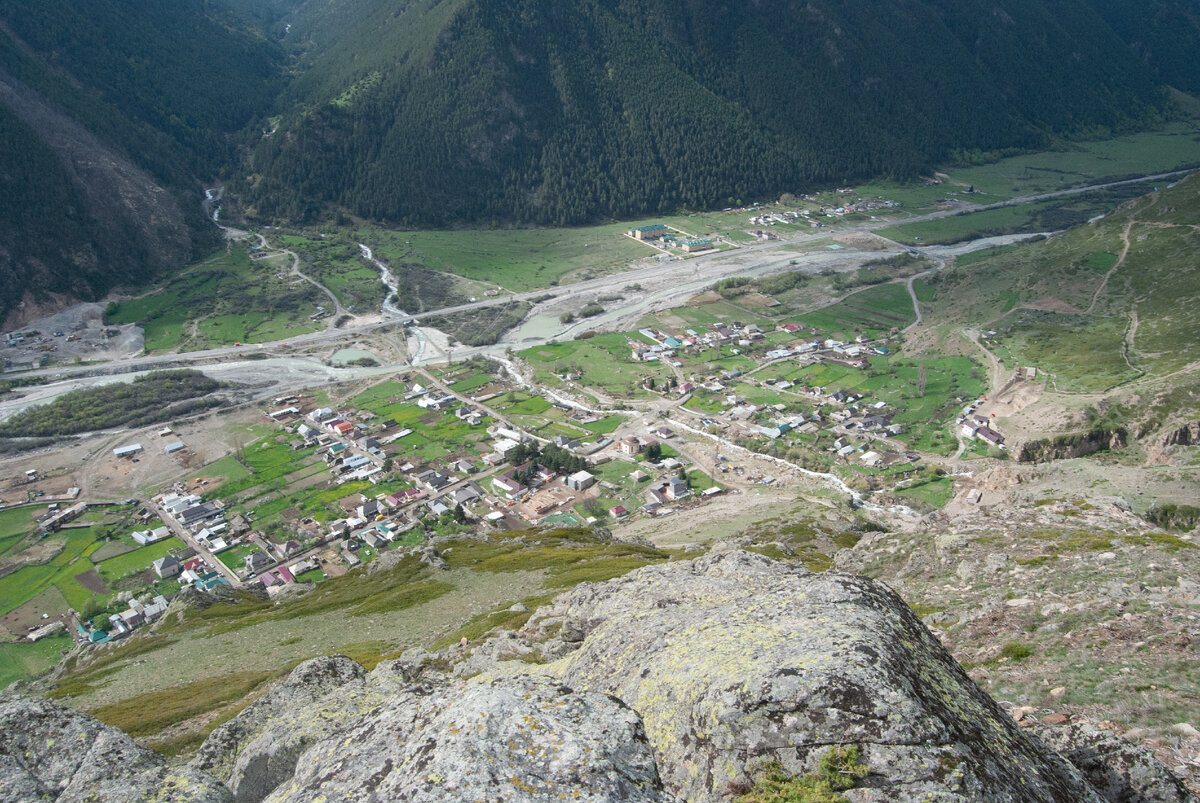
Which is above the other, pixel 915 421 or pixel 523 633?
pixel 523 633

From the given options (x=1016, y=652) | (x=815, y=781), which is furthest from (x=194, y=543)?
(x=815, y=781)

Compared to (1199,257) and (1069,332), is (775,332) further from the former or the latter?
(1199,257)

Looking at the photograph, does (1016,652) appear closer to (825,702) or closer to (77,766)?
(825,702)

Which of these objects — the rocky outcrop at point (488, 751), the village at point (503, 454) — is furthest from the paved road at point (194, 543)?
the rocky outcrop at point (488, 751)

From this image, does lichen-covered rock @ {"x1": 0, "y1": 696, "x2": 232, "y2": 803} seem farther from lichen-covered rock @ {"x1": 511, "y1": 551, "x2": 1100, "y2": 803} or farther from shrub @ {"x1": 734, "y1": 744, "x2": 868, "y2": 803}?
shrub @ {"x1": 734, "y1": 744, "x2": 868, "y2": 803}

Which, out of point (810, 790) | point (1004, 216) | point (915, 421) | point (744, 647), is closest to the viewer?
point (810, 790)

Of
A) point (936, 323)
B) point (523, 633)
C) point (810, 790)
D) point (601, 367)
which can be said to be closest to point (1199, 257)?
point (936, 323)
